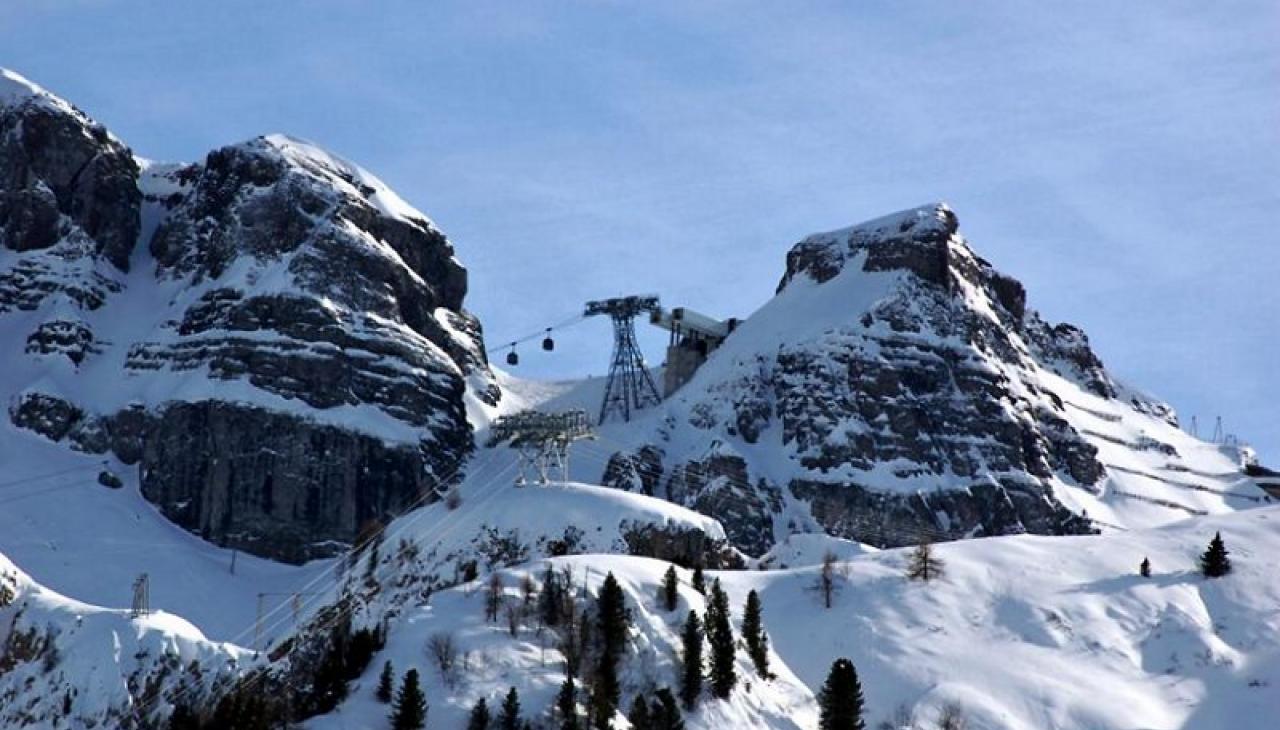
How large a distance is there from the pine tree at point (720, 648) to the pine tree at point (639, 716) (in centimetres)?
897

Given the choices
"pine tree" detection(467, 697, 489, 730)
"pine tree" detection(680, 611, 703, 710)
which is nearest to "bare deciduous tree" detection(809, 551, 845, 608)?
"pine tree" detection(680, 611, 703, 710)

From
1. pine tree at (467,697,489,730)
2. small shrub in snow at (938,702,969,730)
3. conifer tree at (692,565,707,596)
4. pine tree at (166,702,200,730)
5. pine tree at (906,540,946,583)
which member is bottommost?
pine tree at (166,702,200,730)

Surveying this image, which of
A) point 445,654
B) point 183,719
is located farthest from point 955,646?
point 183,719

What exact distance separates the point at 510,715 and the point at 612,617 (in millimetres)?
18019

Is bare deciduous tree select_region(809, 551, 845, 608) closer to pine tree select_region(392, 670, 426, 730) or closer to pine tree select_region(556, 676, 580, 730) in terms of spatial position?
pine tree select_region(556, 676, 580, 730)

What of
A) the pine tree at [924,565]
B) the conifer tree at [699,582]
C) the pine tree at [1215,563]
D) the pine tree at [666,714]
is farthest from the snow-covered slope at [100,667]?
the pine tree at [1215,563]

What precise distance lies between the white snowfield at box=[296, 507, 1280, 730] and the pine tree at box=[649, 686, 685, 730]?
2835mm

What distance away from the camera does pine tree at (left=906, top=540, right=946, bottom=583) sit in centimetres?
19350

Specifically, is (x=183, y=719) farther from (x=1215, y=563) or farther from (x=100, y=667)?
(x=1215, y=563)

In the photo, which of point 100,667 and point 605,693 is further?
point 100,667

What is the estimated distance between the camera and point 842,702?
15775 centimetres

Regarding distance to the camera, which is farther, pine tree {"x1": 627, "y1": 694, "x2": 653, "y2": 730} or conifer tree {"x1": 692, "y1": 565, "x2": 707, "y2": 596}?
conifer tree {"x1": 692, "y1": 565, "x2": 707, "y2": 596}

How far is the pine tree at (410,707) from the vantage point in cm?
14562

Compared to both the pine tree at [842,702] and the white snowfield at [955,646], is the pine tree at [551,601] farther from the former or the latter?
the pine tree at [842,702]
